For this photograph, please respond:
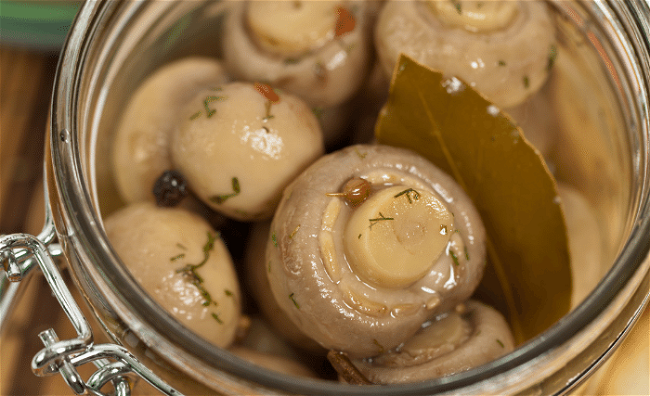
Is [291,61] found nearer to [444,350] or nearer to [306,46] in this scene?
[306,46]

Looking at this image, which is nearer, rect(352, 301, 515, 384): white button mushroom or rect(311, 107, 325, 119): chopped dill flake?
rect(352, 301, 515, 384): white button mushroom

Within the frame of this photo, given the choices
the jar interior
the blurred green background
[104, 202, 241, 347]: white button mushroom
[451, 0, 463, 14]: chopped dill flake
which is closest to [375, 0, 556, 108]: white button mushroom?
[451, 0, 463, 14]: chopped dill flake

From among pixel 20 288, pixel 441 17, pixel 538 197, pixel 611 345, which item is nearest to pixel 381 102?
pixel 441 17

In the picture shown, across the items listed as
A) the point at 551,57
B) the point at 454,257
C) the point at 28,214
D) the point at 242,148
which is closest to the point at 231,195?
the point at 242,148

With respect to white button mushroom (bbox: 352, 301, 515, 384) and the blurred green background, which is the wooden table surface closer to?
the blurred green background

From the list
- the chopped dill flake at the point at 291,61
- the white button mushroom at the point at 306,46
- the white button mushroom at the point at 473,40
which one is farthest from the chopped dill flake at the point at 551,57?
the chopped dill flake at the point at 291,61
